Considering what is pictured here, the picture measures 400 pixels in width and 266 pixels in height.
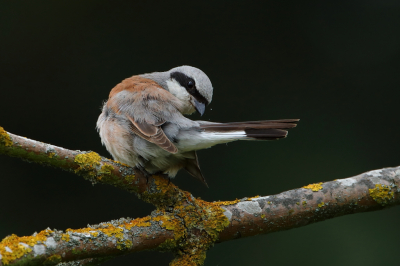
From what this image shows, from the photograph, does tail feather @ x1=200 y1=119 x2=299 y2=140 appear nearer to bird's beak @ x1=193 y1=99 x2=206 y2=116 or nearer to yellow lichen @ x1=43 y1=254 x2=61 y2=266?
bird's beak @ x1=193 y1=99 x2=206 y2=116

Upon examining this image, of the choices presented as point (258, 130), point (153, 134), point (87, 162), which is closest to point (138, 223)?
point (87, 162)

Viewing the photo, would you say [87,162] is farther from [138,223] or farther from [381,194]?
[381,194]

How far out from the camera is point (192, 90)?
246cm

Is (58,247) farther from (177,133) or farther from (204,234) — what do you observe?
(177,133)

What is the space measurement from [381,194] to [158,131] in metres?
1.09

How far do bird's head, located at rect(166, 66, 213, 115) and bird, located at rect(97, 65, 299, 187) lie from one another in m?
0.08

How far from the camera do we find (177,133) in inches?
74.7

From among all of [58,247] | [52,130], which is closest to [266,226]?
[58,247]

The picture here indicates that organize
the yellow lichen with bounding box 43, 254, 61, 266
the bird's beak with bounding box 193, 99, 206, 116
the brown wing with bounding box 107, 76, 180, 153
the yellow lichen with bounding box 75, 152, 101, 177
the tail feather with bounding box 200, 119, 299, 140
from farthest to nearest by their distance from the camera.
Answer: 1. the bird's beak with bounding box 193, 99, 206, 116
2. the brown wing with bounding box 107, 76, 180, 153
3. the tail feather with bounding box 200, 119, 299, 140
4. the yellow lichen with bounding box 75, 152, 101, 177
5. the yellow lichen with bounding box 43, 254, 61, 266

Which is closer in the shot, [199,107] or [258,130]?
[258,130]

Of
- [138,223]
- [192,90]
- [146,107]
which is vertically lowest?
[138,223]

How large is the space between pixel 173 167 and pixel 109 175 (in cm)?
48

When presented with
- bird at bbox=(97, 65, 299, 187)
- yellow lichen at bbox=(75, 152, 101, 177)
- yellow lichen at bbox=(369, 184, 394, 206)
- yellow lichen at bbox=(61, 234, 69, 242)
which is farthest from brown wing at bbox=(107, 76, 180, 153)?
yellow lichen at bbox=(369, 184, 394, 206)

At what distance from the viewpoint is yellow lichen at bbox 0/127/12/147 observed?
1334mm
